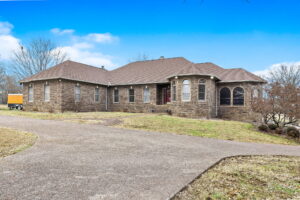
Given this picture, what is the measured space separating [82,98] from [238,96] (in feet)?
53.4

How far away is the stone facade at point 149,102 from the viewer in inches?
738

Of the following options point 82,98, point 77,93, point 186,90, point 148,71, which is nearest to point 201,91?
point 186,90

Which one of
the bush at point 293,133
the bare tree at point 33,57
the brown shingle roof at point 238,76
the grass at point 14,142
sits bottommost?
the bush at point 293,133

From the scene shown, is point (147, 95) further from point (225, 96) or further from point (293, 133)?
point (293, 133)

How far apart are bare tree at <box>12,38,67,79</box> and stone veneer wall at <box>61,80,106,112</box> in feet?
77.8

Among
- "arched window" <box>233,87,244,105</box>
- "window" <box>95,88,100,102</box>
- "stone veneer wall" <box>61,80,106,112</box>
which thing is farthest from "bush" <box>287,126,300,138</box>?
"window" <box>95,88,100,102</box>

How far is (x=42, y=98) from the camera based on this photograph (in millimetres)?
20922

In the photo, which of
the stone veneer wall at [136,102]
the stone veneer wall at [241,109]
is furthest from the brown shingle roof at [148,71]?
the stone veneer wall at [241,109]

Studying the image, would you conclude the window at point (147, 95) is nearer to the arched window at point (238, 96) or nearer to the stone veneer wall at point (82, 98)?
the stone veneer wall at point (82, 98)

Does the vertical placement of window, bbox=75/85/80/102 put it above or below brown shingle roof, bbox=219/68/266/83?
below

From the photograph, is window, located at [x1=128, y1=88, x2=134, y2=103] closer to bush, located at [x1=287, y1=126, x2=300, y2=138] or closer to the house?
the house

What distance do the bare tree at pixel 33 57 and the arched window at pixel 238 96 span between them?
36.7 metres

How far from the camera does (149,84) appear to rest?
2266cm

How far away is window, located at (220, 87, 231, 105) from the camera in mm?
20562
